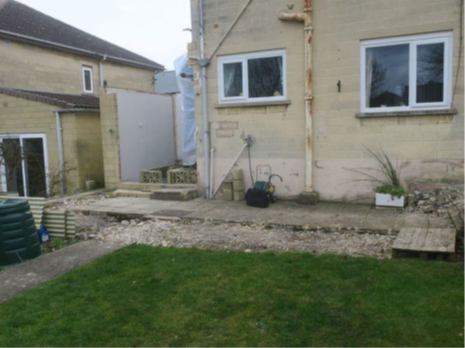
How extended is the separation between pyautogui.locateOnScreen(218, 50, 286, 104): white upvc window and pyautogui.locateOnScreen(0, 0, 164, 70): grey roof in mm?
10440

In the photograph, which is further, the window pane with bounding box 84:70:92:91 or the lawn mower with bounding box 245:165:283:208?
the window pane with bounding box 84:70:92:91

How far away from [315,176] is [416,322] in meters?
5.38

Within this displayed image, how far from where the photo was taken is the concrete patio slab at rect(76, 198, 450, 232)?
6852mm

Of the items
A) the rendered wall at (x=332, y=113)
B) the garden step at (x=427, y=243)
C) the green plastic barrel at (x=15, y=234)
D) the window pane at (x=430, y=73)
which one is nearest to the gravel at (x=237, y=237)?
the garden step at (x=427, y=243)

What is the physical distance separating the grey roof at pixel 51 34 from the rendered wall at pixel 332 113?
10115mm

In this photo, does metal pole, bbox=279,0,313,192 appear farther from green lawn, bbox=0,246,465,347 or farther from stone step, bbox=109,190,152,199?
stone step, bbox=109,190,152,199

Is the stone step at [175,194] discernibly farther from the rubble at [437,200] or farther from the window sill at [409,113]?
the rubble at [437,200]

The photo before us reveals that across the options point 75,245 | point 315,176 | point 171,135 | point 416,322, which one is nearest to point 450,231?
point 416,322

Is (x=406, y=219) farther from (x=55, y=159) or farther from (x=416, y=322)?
(x=55, y=159)

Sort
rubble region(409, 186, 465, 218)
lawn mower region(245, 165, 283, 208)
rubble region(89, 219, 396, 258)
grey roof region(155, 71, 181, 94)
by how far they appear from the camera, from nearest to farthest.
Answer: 1. rubble region(89, 219, 396, 258)
2. rubble region(409, 186, 465, 218)
3. lawn mower region(245, 165, 283, 208)
4. grey roof region(155, 71, 181, 94)

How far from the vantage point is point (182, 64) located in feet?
38.8

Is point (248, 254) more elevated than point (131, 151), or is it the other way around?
point (131, 151)

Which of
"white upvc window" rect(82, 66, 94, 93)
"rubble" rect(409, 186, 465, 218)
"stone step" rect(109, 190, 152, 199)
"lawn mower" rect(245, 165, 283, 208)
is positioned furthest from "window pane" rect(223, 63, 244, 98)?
"white upvc window" rect(82, 66, 94, 93)

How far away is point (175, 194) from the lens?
9.81 meters
